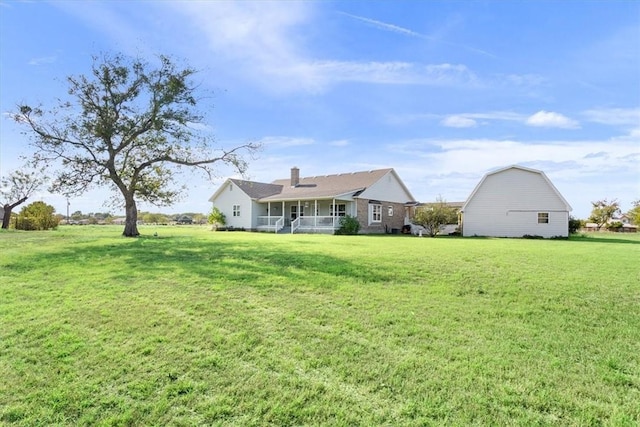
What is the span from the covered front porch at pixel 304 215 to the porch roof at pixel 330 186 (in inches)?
27.2

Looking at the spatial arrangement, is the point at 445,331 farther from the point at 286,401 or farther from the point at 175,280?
the point at 175,280

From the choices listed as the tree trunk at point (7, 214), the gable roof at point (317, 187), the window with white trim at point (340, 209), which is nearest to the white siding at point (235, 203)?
the gable roof at point (317, 187)

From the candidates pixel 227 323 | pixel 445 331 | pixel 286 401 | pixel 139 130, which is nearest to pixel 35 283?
pixel 227 323

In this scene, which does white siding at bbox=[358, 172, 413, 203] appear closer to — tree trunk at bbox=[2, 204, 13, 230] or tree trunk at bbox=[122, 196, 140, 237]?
tree trunk at bbox=[122, 196, 140, 237]

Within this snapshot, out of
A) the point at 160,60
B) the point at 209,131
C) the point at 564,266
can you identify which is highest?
the point at 160,60

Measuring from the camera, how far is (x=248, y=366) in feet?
12.9

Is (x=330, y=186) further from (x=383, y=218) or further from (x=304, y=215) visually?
(x=383, y=218)

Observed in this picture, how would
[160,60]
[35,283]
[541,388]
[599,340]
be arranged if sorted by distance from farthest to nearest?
[160,60], [35,283], [599,340], [541,388]

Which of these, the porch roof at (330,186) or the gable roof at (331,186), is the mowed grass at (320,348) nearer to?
the porch roof at (330,186)

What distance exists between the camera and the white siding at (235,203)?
30.7 metres

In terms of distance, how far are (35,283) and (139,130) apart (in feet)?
48.0

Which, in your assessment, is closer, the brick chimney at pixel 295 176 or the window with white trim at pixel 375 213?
the window with white trim at pixel 375 213

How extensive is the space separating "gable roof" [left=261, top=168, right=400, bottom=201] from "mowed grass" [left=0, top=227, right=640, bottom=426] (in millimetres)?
19753

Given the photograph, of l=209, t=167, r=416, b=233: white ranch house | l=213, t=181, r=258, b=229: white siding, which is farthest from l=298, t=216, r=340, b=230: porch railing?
l=213, t=181, r=258, b=229: white siding
